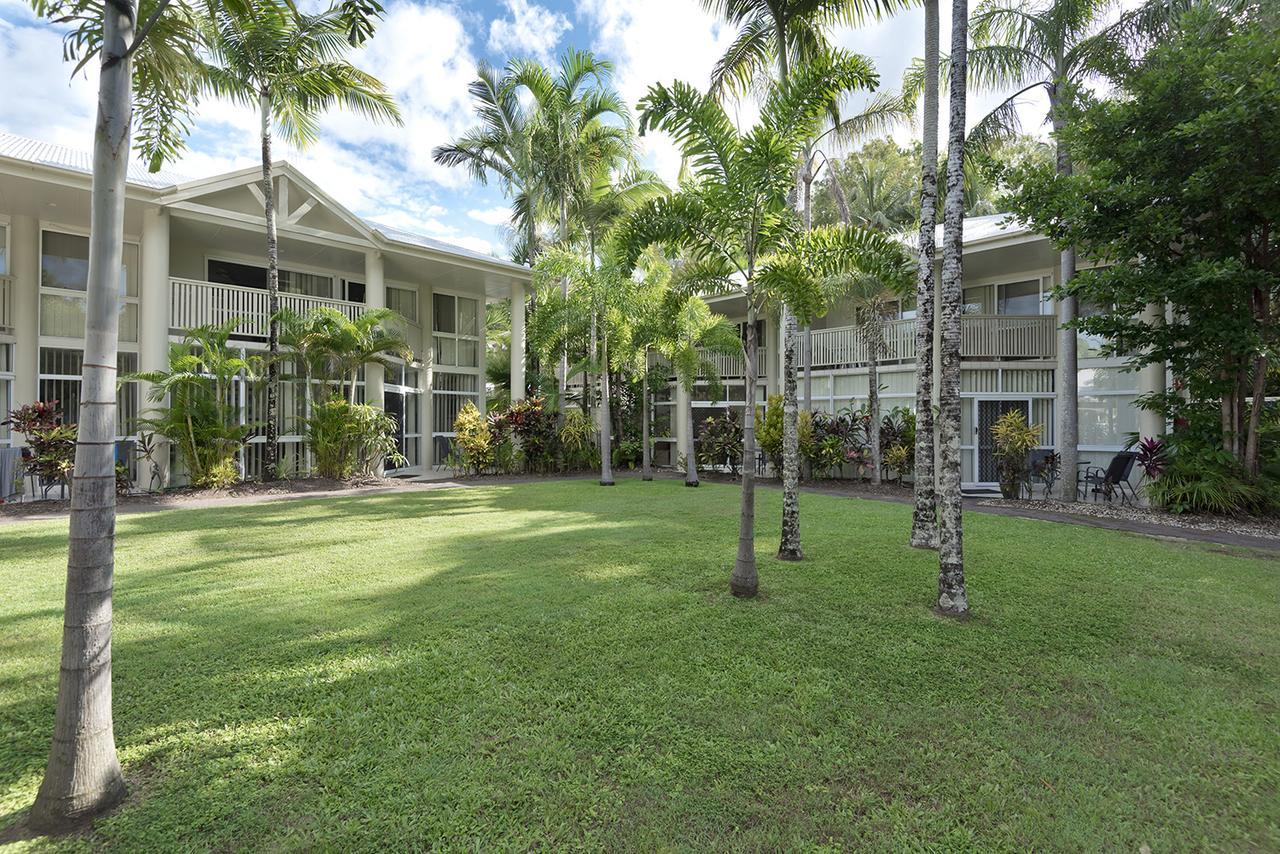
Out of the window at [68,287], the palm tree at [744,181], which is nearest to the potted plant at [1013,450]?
the palm tree at [744,181]

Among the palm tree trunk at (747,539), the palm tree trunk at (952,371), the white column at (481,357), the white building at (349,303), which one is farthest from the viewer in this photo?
the white column at (481,357)

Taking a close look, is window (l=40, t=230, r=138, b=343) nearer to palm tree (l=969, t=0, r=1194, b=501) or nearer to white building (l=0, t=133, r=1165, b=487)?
white building (l=0, t=133, r=1165, b=487)

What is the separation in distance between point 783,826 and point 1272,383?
47.4ft

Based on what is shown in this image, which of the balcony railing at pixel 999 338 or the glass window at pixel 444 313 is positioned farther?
the glass window at pixel 444 313

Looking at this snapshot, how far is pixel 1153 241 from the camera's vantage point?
934 centimetres

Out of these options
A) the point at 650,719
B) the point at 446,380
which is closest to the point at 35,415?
the point at 446,380

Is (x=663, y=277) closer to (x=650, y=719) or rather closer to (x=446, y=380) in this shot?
(x=446, y=380)

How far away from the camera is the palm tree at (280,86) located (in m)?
11.4

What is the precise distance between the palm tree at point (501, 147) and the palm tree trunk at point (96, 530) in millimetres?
16779

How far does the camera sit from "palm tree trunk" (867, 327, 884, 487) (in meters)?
14.4

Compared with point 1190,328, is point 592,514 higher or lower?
lower

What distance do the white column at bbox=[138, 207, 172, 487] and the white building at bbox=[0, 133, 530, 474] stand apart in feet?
0.08

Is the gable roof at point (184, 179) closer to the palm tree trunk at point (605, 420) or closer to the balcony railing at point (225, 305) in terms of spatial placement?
the balcony railing at point (225, 305)

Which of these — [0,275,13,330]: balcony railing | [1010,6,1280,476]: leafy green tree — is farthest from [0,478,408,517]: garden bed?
[1010,6,1280,476]: leafy green tree
